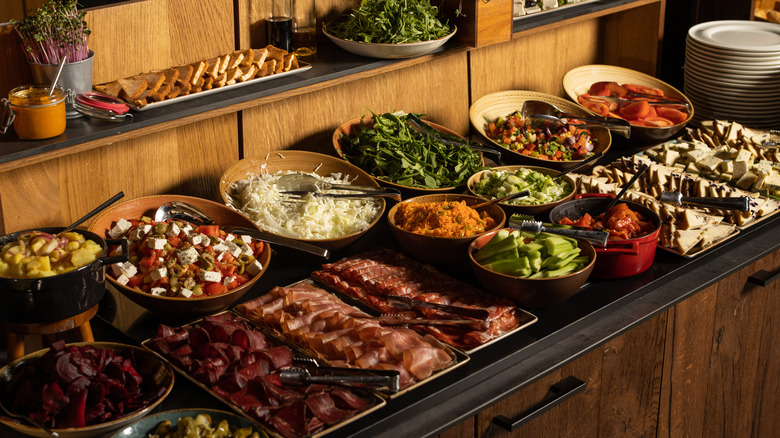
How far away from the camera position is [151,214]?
94.9 inches

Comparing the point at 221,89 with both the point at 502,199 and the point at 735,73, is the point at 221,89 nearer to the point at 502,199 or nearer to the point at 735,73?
the point at 502,199

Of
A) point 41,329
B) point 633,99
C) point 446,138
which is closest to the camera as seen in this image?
point 41,329

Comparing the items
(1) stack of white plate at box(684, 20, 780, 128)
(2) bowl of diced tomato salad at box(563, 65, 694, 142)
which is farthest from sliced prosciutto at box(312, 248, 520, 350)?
(1) stack of white plate at box(684, 20, 780, 128)

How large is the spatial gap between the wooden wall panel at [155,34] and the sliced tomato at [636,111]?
1768 millimetres

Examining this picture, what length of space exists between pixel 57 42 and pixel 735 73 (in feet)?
9.08

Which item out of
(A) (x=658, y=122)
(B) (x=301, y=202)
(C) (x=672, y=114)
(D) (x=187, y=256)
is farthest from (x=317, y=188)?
(C) (x=672, y=114)

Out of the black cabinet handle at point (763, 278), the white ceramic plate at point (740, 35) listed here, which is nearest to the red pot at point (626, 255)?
the black cabinet handle at point (763, 278)

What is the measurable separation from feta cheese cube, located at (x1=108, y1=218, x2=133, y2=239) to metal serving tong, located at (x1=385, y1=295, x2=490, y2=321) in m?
0.77

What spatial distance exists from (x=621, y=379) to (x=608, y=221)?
0.50 metres

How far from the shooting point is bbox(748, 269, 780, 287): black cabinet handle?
104 inches

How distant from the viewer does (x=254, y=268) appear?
2.19 m

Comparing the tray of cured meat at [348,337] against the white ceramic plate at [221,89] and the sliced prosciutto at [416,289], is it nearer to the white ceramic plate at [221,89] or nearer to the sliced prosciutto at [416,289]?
the sliced prosciutto at [416,289]

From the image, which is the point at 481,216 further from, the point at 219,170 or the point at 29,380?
the point at 29,380

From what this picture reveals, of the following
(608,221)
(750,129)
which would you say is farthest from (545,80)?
(608,221)
